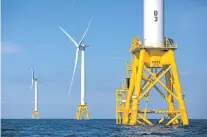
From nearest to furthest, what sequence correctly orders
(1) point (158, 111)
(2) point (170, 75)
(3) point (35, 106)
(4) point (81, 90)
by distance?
(1) point (158, 111) < (2) point (170, 75) < (4) point (81, 90) < (3) point (35, 106)

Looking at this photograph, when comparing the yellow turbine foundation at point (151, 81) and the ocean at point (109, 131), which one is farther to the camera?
the yellow turbine foundation at point (151, 81)

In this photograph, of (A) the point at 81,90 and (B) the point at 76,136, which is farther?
(A) the point at 81,90

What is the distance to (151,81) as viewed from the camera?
216ft

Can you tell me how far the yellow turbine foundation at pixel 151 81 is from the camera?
204 ft

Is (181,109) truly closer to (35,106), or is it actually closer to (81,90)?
(81,90)

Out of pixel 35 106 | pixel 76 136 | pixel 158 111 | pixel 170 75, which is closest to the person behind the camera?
pixel 76 136

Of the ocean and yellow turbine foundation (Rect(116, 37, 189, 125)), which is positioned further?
yellow turbine foundation (Rect(116, 37, 189, 125))

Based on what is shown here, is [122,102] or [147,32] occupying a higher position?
[147,32]

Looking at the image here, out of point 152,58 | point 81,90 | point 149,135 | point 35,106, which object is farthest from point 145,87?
point 35,106

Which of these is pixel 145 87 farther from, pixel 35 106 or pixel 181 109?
pixel 35 106

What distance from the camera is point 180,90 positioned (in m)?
63.6

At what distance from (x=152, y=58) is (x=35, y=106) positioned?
10495 cm

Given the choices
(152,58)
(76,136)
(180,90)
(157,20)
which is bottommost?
(76,136)

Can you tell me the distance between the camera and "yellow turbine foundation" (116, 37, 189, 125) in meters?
62.2
